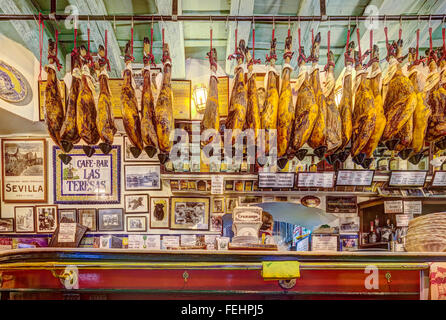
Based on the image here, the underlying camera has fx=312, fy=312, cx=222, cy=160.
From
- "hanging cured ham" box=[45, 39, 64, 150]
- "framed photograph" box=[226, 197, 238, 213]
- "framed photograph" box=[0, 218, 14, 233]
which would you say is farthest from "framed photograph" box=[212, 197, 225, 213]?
"framed photograph" box=[0, 218, 14, 233]

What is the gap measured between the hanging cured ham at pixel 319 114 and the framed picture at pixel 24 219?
4.53 m

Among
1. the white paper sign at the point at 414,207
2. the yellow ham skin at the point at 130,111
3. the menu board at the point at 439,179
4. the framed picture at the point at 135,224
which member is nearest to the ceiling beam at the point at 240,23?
the yellow ham skin at the point at 130,111

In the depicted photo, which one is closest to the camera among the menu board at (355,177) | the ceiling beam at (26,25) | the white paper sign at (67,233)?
the ceiling beam at (26,25)

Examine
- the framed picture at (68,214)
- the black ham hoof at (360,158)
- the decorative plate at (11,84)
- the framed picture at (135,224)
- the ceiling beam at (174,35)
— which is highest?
the ceiling beam at (174,35)

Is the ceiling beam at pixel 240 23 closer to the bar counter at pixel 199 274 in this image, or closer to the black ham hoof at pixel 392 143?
the black ham hoof at pixel 392 143

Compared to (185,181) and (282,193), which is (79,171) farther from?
(282,193)

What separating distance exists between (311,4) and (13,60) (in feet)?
11.9

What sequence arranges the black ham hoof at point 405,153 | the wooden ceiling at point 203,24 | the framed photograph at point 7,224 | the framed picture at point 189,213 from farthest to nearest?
the framed picture at point 189,213
the framed photograph at point 7,224
the wooden ceiling at point 203,24
the black ham hoof at point 405,153

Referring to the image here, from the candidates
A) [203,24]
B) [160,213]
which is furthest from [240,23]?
[160,213]

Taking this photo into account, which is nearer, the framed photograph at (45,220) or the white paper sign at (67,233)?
the white paper sign at (67,233)

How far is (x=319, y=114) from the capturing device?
2496mm

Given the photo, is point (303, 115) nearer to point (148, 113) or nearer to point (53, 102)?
point (148, 113)

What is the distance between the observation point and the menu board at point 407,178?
448 centimetres
